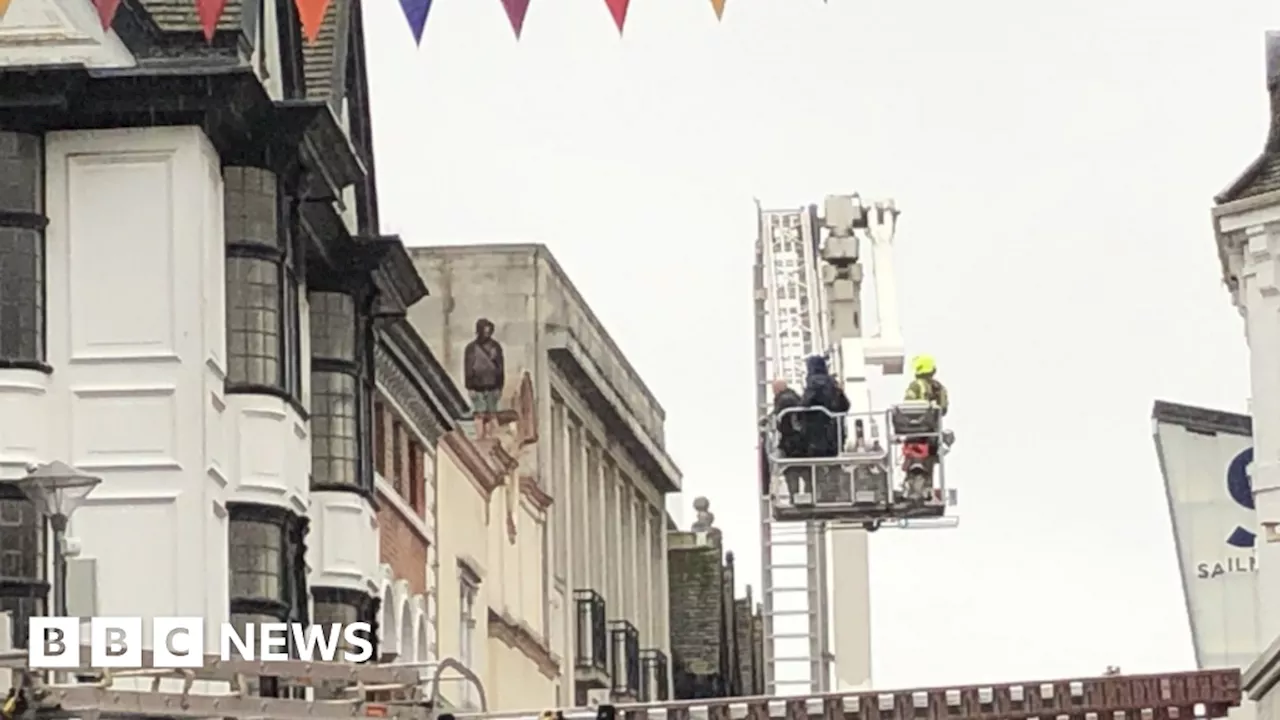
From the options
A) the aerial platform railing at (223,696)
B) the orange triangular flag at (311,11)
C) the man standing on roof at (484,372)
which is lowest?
the aerial platform railing at (223,696)

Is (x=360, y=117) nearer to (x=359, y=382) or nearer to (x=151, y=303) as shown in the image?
(x=359, y=382)

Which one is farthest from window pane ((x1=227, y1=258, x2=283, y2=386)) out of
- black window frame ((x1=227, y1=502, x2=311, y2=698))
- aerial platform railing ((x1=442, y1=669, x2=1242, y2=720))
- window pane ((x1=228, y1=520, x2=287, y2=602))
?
aerial platform railing ((x1=442, y1=669, x2=1242, y2=720))

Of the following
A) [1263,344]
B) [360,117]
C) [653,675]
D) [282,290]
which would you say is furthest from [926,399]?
[653,675]

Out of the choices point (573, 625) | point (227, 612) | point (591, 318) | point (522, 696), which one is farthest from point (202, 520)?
point (591, 318)

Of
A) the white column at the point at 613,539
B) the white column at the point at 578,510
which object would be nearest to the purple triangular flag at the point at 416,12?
the white column at the point at 578,510

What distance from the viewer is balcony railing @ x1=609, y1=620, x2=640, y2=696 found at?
67000mm

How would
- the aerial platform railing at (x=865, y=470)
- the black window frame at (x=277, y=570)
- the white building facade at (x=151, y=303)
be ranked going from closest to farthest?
the white building facade at (x=151, y=303) → the black window frame at (x=277, y=570) → the aerial platform railing at (x=865, y=470)

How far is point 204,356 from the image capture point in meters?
30.7

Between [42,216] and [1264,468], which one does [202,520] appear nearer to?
[42,216]

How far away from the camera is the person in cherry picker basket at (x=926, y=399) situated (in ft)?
145

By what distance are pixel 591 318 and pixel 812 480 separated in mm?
21381

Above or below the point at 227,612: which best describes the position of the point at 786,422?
above

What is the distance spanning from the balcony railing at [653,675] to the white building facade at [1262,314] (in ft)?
99.1

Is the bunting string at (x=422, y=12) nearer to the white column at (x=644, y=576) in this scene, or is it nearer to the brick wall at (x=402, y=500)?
the brick wall at (x=402, y=500)
